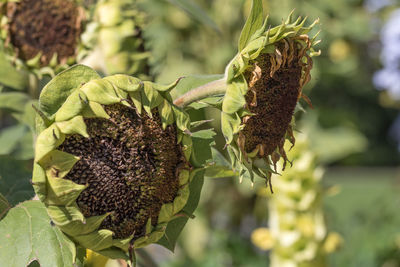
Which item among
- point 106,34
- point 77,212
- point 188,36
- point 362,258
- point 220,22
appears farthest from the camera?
point 188,36

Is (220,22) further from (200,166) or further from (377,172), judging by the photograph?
(377,172)

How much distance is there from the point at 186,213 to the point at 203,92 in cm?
12

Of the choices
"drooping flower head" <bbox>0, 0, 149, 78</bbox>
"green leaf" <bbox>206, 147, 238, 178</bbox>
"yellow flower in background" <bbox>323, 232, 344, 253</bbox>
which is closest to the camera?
"green leaf" <bbox>206, 147, 238, 178</bbox>

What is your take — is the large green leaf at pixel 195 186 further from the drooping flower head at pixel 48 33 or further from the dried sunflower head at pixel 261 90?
the drooping flower head at pixel 48 33

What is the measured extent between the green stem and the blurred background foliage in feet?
0.22

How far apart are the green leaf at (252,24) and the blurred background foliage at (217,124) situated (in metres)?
0.11

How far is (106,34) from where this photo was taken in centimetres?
76

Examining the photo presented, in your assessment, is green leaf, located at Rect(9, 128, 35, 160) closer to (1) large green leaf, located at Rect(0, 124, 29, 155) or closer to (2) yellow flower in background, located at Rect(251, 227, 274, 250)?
(1) large green leaf, located at Rect(0, 124, 29, 155)

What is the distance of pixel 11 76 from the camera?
748 mm

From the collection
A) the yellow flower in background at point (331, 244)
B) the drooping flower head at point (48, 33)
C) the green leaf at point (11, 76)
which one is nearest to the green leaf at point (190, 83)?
the drooping flower head at point (48, 33)

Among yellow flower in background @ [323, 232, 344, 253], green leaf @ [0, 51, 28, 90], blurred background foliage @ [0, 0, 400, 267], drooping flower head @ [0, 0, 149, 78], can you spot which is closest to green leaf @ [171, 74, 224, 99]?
blurred background foliage @ [0, 0, 400, 267]

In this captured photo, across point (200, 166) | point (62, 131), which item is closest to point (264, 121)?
point (200, 166)

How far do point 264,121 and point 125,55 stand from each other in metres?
0.35

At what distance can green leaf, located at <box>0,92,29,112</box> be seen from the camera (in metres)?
0.71
